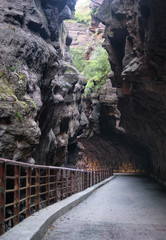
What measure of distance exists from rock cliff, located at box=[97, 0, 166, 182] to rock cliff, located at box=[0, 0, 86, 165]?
12.5 ft

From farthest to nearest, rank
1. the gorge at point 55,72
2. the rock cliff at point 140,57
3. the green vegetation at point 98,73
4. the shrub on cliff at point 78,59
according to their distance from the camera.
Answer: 1. the shrub on cliff at point 78,59
2. the green vegetation at point 98,73
3. the gorge at point 55,72
4. the rock cliff at point 140,57

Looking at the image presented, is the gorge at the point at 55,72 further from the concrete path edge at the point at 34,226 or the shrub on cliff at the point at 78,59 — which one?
the shrub on cliff at the point at 78,59

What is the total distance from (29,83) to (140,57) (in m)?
5.05

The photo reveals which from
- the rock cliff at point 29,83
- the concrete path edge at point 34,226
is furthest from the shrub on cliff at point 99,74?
the concrete path edge at point 34,226

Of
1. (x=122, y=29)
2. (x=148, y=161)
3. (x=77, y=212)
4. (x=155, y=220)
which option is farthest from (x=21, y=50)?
(x=148, y=161)

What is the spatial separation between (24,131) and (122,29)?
7.27m

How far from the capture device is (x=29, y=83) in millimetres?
11969

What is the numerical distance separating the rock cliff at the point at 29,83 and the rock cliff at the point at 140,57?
3.80 metres

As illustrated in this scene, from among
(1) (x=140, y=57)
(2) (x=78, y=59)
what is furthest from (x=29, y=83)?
(2) (x=78, y=59)

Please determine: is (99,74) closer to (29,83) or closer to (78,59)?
(78,59)

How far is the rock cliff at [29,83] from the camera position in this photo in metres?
9.88

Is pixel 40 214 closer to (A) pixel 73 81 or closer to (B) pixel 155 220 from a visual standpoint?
(B) pixel 155 220

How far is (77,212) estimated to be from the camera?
699 centimetres

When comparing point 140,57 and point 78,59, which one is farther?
point 78,59
